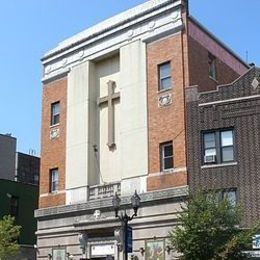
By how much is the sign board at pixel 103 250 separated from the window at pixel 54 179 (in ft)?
19.1

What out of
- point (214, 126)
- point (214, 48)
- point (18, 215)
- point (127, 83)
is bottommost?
point (18, 215)

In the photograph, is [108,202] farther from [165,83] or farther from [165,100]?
[165,83]

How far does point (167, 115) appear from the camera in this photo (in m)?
33.7

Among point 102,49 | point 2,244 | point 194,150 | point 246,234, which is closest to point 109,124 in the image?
point 102,49

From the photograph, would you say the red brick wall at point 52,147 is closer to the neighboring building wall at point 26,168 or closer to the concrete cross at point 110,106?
the concrete cross at point 110,106

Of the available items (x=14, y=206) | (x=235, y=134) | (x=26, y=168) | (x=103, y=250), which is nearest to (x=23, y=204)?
(x=14, y=206)

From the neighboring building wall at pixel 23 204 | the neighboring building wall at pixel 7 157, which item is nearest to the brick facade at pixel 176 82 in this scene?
the neighboring building wall at pixel 23 204

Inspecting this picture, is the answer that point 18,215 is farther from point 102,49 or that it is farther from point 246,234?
point 246,234

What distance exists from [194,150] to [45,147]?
42.1 feet

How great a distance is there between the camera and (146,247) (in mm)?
32719

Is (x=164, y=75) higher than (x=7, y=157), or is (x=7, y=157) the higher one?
(x=7, y=157)

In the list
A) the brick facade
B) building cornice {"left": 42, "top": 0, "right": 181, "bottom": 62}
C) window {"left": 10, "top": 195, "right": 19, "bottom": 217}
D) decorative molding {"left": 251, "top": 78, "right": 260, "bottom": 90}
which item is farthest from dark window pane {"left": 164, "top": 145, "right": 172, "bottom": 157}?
window {"left": 10, "top": 195, "right": 19, "bottom": 217}

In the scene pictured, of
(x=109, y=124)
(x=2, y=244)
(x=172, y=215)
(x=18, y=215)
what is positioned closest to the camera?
(x=172, y=215)

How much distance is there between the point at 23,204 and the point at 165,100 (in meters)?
21.3
